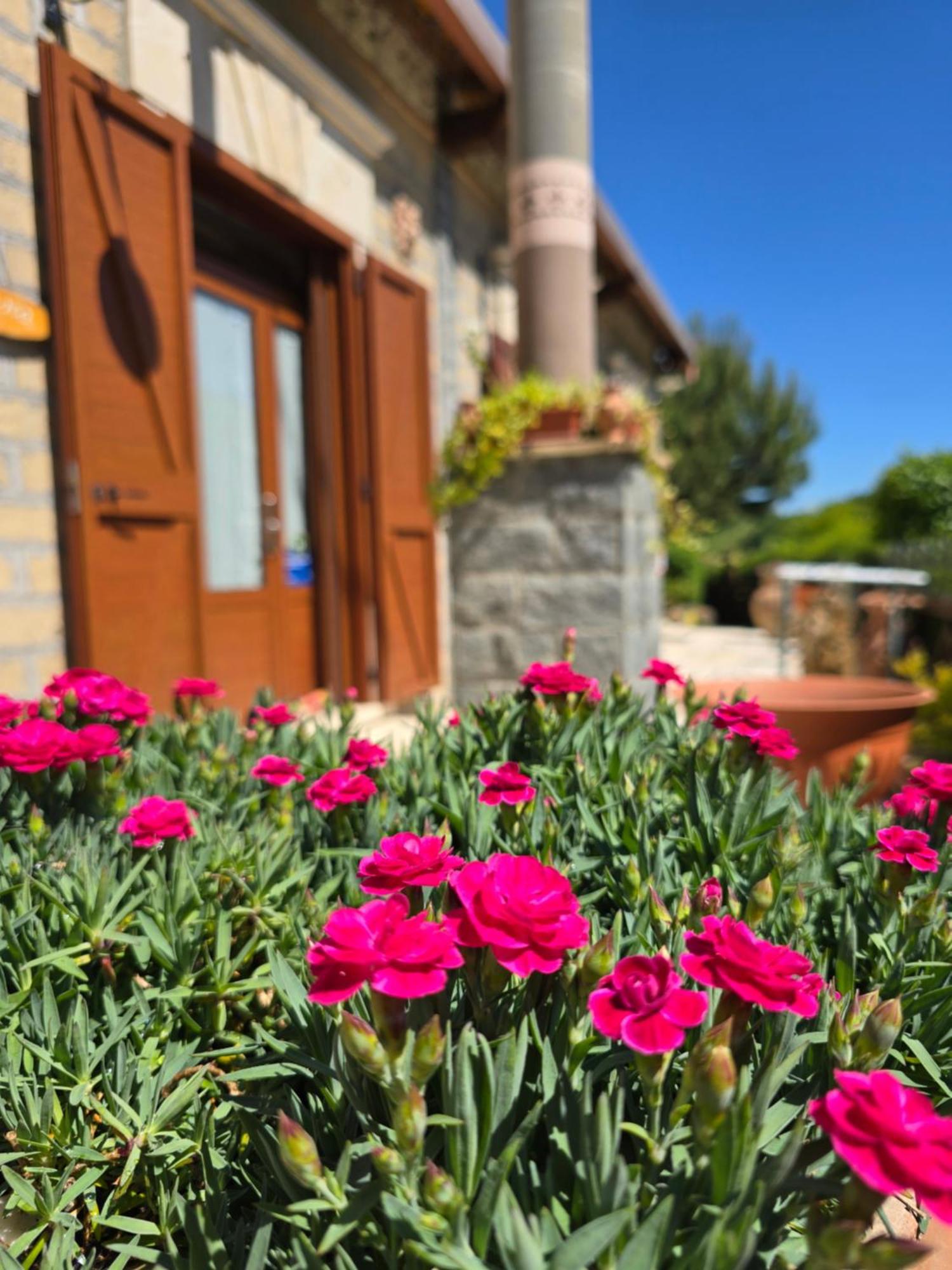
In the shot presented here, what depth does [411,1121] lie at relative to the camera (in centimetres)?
67

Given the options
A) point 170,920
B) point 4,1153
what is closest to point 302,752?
point 170,920

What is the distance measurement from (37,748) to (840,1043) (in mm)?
1192

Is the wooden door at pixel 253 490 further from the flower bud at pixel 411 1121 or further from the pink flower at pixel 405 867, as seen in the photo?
the flower bud at pixel 411 1121

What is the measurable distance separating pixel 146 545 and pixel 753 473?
2134 centimetres

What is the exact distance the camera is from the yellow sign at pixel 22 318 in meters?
2.79

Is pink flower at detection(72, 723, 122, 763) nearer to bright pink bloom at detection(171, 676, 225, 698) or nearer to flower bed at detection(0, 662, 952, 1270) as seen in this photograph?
flower bed at detection(0, 662, 952, 1270)

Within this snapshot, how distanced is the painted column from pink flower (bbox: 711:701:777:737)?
3138 millimetres

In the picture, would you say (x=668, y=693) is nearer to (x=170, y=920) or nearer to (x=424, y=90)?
(x=170, y=920)

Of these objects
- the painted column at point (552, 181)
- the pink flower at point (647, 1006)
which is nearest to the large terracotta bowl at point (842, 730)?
the pink flower at point (647, 1006)

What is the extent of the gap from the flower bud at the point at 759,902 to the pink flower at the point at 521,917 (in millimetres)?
290

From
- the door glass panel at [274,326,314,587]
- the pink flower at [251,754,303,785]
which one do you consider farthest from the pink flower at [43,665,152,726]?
the door glass panel at [274,326,314,587]

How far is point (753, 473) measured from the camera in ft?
73.9

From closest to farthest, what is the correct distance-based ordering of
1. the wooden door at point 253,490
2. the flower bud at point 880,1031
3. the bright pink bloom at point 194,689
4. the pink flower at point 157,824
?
the flower bud at point 880,1031
the pink flower at point 157,824
the bright pink bloom at point 194,689
the wooden door at point 253,490

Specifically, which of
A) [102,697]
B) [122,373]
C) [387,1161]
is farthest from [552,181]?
[387,1161]
